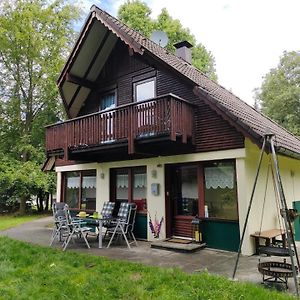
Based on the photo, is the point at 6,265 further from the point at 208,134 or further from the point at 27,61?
the point at 27,61

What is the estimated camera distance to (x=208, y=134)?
7879 mm

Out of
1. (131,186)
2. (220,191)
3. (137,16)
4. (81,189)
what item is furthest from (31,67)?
(220,191)

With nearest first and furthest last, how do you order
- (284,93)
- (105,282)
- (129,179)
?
(105,282), (129,179), (284,93)

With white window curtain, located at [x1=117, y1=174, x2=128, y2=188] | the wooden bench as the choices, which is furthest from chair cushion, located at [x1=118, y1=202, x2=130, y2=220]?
the wooden bench

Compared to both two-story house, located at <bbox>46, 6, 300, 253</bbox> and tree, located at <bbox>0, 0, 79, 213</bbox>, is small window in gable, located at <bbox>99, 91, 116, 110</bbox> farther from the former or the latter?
tree, located at <bbox>0, 0, 79, 213</bbox>

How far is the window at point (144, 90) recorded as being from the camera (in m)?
9.77

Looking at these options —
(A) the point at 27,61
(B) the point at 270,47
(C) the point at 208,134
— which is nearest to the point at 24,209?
(A) the point at 27,61

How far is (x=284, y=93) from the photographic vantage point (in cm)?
2453

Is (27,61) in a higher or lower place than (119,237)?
higher

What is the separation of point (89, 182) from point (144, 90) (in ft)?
12.8

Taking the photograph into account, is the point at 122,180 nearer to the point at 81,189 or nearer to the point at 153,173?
the point at 153,173

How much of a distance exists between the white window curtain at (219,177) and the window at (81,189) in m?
4.63

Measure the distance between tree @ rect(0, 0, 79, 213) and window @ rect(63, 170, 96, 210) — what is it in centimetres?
791

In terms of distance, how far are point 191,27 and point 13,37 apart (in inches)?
550
